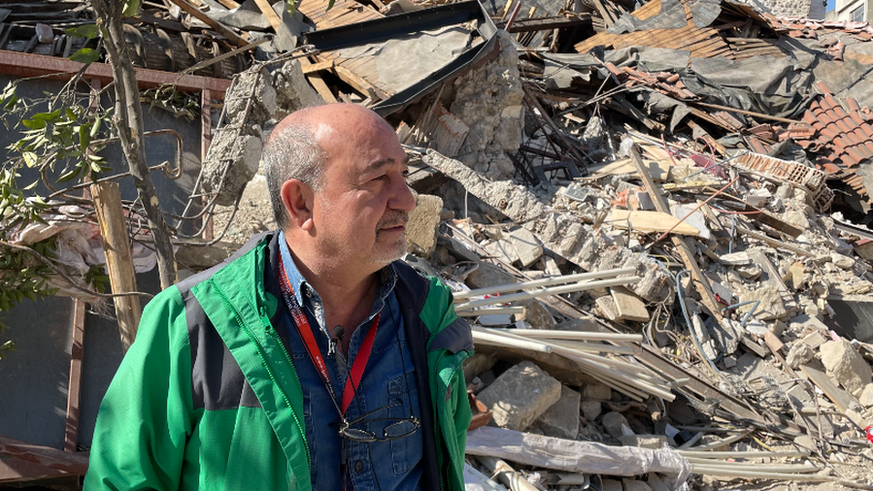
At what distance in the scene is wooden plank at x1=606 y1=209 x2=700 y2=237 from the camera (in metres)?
7.29

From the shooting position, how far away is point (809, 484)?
192 inches

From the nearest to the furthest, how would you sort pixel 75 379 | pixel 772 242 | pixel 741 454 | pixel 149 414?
pixel 149 414
pixel 75 379
pixel 741 454
pixel 772 242

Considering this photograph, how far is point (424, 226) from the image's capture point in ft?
17.7

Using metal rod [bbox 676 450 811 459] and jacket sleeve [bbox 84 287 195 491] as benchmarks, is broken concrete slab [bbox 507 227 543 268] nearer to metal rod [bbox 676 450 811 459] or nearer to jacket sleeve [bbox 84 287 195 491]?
metal rod [bbox 676 450 811 459]

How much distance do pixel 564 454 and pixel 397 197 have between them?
3098 mm

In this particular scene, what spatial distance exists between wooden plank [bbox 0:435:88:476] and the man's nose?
110 inches

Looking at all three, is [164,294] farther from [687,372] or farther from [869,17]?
[869,17]

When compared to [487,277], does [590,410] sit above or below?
below

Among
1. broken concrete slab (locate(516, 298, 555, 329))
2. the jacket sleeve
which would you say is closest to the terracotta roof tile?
broken concrete slab (locate(516, 298, 555, 329))

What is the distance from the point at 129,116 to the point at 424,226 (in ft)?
10.4

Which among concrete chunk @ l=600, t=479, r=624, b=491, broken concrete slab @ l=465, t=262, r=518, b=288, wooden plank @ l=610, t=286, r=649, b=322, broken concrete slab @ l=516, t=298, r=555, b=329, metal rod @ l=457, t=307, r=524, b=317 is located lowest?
concrete chunk @ l=600, t=479, r=624, b=491

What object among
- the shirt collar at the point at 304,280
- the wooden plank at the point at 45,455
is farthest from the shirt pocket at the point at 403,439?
the wooden plank at the point at 45,455

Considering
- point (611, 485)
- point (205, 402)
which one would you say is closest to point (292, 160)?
point (205, 402)

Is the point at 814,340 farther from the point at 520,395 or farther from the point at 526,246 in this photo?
the point at 520,395
